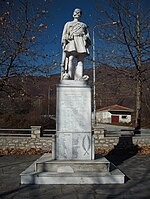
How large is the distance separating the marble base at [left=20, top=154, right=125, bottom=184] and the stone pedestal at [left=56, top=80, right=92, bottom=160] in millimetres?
366

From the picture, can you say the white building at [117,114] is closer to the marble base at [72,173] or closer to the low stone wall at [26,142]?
the low stone wall at [26,142]

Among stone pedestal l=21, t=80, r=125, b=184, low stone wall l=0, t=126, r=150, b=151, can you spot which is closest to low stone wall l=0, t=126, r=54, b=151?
low stone wall l=0, t=126, r=150, b=151

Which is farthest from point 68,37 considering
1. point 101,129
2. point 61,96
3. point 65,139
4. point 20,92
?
point 20,92

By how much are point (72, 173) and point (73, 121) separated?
1.45m

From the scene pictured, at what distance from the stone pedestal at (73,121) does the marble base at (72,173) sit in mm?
366

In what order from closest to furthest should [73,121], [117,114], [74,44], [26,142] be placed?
[73,121] < [74,44] < [26,142] < [117,114]

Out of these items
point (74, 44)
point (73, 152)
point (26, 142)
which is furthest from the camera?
point (26, 142)

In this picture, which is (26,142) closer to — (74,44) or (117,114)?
(74,44)

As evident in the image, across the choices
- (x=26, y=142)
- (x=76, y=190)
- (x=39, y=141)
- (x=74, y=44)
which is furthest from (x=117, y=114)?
(x=76, y=190)

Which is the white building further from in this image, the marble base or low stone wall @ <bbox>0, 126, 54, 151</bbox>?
the marble base

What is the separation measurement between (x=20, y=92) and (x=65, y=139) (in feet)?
26.2

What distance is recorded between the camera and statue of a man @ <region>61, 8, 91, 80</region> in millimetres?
6660

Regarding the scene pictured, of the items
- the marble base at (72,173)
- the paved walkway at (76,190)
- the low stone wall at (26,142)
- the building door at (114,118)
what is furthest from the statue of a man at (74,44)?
the building door at (114,118)

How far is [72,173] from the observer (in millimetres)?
5438
